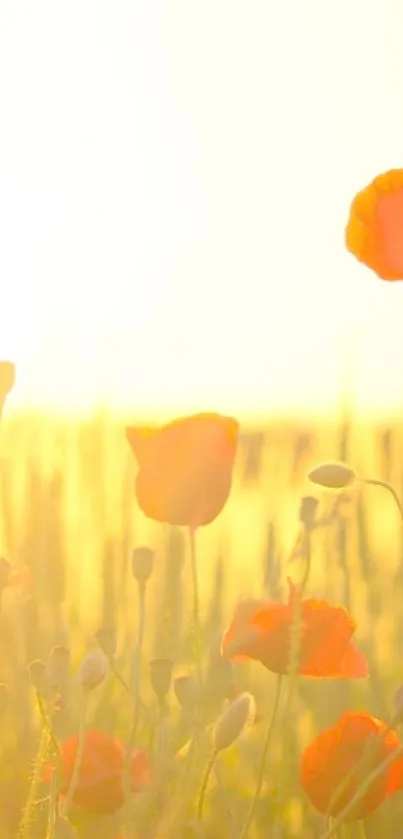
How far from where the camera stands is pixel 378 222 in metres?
0.95

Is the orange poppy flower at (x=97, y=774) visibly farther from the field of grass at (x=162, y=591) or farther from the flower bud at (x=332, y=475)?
the flower bud at (x=332, y=475)

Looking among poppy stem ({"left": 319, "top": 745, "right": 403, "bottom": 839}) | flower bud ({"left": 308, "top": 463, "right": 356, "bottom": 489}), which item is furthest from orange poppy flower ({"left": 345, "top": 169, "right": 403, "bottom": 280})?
poppy stem ({"left": 319, "top": 745, "right": 403, "bottom": 839})

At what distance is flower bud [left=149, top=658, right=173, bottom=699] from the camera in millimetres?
854

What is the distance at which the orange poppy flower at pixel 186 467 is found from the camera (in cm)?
89

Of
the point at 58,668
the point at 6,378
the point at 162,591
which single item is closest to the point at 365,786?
the point at 58,668

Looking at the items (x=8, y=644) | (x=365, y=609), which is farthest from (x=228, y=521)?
(x=8, y=644)

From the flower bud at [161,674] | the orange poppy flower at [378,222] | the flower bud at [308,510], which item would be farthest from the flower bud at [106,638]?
the orange poppy flower at [378,222]

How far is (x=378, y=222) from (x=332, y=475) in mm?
215

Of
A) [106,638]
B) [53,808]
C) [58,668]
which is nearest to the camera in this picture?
[53,808]

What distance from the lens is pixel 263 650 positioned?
0.85m

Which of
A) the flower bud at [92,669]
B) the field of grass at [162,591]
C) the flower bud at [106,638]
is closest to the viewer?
the flower bud at [92,669]

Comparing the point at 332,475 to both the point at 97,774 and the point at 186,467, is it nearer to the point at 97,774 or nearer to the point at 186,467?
the point at 186,467

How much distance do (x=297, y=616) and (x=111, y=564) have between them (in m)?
0.41

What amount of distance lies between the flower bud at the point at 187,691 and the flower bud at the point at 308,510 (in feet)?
0.41
